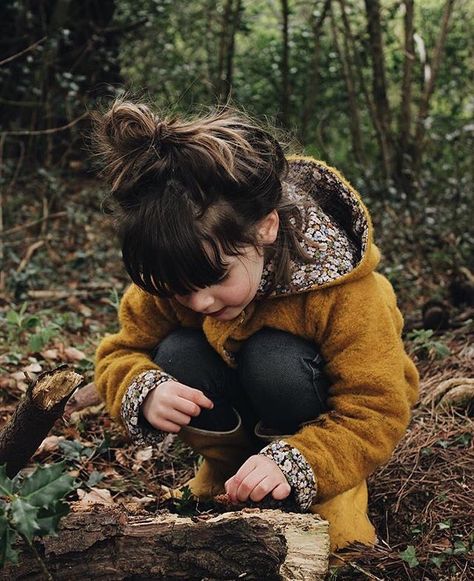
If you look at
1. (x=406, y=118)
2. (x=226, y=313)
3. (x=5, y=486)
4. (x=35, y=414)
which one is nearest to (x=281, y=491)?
(x=226, y=313)

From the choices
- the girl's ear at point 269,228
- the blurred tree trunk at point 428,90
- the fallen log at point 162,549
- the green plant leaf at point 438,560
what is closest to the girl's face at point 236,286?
the girl's ear at point 269,228

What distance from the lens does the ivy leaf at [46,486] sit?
1.35 meters

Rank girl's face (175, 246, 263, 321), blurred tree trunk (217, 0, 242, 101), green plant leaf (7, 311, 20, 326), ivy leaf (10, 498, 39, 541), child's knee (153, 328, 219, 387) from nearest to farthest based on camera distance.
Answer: ivy leaf (10, 498, 39, 541) < girl's face (175, 246, 263, 321) < child's knee (153, 328, 219, 387) < green plant leaf (7, 311, 20, 326) < blurred tree trunk (217, 0, 242, 101)

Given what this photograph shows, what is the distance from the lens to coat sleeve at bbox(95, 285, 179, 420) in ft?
7.48

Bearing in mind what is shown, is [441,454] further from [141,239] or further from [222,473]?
[141,239]

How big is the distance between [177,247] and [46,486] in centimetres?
62

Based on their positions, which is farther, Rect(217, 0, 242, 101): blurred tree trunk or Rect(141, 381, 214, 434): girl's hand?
Rect(217, 0, 242, 101): blurred tree trunk

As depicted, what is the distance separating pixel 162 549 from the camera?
65.1 inches

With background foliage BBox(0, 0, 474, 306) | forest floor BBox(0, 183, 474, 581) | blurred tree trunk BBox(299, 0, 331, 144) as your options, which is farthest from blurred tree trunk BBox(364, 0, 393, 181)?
forest floor BBox(0, 183, 474, 581)

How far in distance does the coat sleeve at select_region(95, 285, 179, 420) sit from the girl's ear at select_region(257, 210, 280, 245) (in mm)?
436

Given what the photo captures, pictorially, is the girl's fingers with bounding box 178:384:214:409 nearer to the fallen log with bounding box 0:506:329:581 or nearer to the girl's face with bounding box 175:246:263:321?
A: the girl's face with bounding box 175:246:263:321

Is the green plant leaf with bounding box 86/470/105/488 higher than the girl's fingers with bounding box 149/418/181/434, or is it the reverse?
the girl's fingers with bounding box 149/418/181/434

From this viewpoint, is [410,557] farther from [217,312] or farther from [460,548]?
[217,312]

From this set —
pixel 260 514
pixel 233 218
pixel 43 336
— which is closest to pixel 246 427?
pixel 260 514
